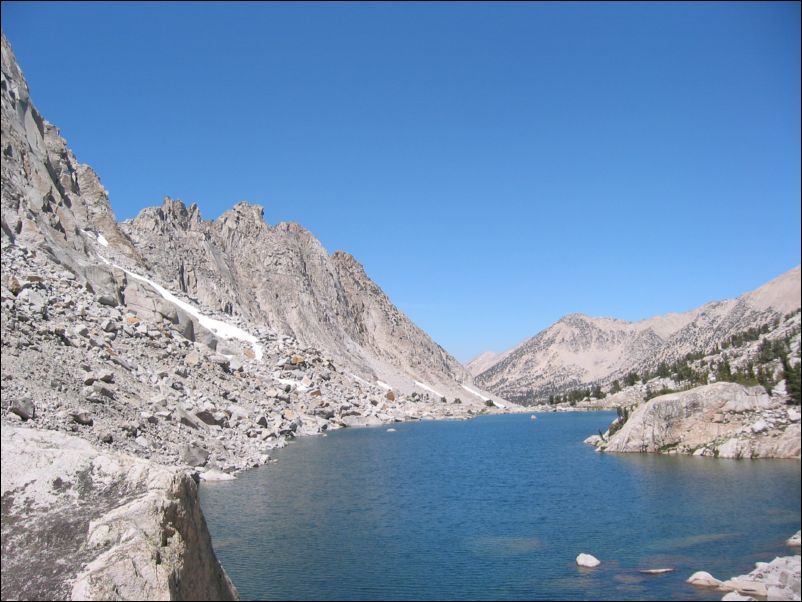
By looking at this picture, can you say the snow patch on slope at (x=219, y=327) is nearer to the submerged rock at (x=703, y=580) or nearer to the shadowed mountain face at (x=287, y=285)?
the shadowed mountain face at (x=287, y=285)

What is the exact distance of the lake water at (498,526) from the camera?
20.0 m

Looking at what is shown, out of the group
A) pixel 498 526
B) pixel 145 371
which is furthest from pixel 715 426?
pixel 145 371

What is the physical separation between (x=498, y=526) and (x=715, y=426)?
24729 mm

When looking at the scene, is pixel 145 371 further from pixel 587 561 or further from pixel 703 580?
pixel 703 580

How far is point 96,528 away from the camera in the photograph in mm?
8133

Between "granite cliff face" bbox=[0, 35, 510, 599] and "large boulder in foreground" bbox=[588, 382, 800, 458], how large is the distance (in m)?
31.8

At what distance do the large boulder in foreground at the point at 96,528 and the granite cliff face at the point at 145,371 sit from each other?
0.02 m

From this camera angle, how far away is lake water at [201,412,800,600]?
2003 cm

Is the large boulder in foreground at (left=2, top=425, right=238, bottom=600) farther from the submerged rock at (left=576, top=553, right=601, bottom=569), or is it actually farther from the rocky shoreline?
the submerged rock at (left=576, top=553, right=601, bottom=569)

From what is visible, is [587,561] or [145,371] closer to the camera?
[587,561]

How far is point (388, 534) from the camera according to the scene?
26.7 m

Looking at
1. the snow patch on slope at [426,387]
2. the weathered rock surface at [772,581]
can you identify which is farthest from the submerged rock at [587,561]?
the snow patch on slope at [426,387]

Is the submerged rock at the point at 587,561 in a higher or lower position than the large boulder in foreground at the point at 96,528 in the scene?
lower

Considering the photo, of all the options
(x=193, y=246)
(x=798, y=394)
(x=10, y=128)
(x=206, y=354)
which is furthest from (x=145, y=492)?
(x=193, y=246)
